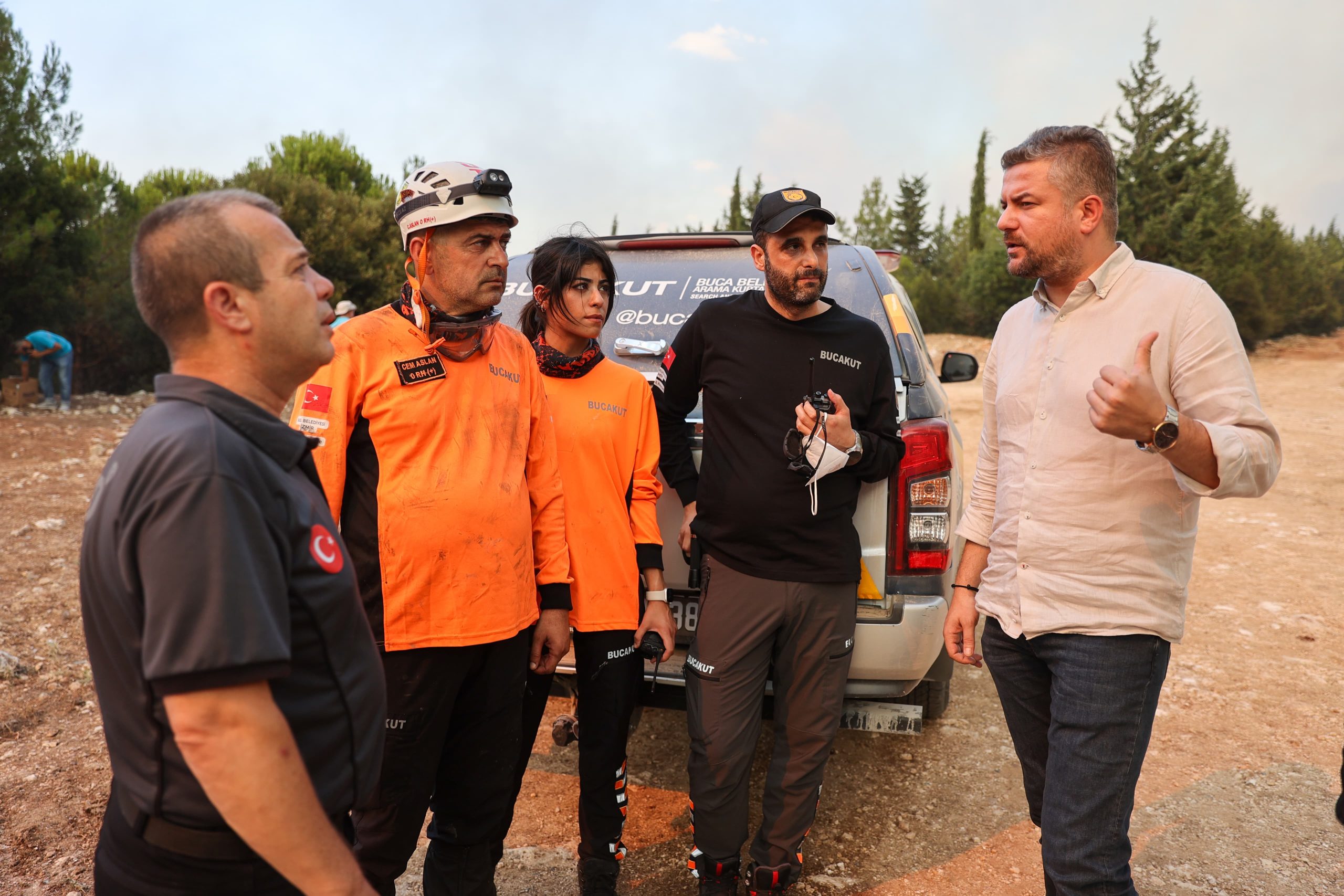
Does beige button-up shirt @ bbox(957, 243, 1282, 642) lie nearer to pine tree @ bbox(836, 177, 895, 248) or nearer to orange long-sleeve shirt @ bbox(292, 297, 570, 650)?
orange long-sleeve shirt @ bbox(292, 297, 570, 650)

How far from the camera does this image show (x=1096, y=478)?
2268 mm

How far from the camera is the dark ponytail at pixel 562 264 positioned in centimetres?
304

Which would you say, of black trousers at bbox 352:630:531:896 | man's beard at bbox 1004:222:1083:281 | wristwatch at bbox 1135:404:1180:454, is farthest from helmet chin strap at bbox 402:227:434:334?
wristwatch at bbox 1135:404:1180:454

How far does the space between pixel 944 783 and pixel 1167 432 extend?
100 inches

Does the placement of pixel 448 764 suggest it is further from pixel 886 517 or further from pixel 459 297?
pixel 886 517

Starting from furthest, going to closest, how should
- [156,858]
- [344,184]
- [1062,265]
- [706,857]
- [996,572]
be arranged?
1. [344,184]
2. [706,857]
3. [996,572]
4. [1062,265]
5. [156,858]

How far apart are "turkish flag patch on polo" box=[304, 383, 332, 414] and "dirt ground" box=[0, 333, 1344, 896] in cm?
185

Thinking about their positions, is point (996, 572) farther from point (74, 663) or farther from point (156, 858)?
point (74, 663)

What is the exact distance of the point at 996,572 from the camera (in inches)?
99.0

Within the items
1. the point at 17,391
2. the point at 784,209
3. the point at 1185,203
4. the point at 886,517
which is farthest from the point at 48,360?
the point at 1185,203

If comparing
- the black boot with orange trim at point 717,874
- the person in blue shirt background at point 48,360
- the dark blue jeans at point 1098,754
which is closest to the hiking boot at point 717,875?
the black boot with orange trim at point 717,874

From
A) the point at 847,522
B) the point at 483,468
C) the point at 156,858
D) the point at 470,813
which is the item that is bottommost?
the point at 470,813

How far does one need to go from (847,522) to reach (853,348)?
1.94 ft

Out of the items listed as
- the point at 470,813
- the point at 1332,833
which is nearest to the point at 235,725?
the point at 470,813
